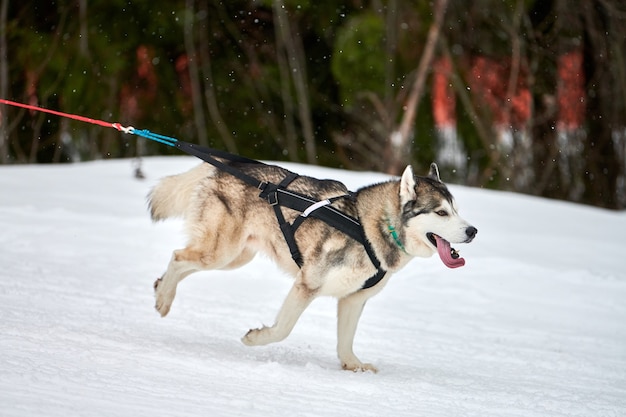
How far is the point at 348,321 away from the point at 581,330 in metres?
2.78

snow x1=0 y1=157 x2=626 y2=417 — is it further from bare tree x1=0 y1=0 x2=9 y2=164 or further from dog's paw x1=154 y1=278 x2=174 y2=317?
bare tree x1=0 y1=0 x2=9 y2=164

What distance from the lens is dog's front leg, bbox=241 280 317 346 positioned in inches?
193

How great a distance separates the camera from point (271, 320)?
6445 mm

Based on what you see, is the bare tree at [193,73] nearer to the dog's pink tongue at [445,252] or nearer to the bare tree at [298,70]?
the bare tree at [298,70]

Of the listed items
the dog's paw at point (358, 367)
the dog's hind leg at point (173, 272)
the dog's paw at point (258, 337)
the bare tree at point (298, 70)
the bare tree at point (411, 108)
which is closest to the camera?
the dog's paw at point (258, 337)

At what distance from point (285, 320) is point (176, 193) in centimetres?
116

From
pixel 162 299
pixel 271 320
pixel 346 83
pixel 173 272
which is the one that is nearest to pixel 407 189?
pixel 173 272

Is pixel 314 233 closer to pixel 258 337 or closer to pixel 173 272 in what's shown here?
pixel 258 337

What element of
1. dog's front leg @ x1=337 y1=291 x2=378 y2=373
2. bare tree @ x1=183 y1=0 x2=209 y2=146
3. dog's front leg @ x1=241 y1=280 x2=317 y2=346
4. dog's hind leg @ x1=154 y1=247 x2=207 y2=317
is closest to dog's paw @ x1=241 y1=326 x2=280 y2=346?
dog's front leg @ x1=241 y1=280 x2=317 y2=346

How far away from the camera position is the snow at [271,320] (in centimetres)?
398

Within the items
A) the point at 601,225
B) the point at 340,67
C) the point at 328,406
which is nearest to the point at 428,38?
the point at 340,67

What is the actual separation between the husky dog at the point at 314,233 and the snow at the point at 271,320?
0.38 m

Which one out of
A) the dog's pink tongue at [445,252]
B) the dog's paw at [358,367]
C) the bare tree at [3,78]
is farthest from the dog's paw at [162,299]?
the bare tree at [3,78]

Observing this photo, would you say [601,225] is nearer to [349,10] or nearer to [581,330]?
[581,330]
